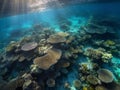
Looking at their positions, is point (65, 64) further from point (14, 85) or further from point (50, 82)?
point (14, 85)

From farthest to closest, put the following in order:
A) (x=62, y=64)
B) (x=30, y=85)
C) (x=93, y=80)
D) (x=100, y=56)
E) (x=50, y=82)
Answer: (x=100, y=56) → (x=62, y=64) → (x=50, y=82) → (x=93, y=80) → (x=30, y=85)

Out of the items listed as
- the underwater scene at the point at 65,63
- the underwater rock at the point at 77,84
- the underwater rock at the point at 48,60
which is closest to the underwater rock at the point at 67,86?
the underwater scene at the point at 65,63


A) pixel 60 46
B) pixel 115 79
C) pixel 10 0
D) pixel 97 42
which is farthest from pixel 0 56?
pixel 10 0

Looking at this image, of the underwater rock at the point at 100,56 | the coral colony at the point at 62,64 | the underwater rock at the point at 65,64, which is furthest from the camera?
the underwater rock at the point at 100,56

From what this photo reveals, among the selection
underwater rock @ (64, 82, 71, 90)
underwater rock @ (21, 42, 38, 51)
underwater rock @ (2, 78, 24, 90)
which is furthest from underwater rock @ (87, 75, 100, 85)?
underwater rock @ (21, 42, 38, 51)

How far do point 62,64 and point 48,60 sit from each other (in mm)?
743

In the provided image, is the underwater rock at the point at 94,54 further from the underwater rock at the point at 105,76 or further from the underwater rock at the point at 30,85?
the underwater rock at the point at 30,85

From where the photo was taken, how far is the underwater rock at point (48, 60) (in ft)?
17.0

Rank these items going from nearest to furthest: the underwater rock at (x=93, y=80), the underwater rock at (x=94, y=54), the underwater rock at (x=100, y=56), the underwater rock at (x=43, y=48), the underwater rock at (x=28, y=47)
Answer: the underwater rock at (x=93, y=80), the underwater rock at (x=100, y=56), the underwater rock at (x=94, y=54), the underwater rock at (x=43, y=48), the underwater rock at (x=28, y=47)

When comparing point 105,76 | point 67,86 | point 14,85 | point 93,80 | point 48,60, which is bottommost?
point 67,86

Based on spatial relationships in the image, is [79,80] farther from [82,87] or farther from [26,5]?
[26,5]

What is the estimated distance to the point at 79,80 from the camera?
5367 mm

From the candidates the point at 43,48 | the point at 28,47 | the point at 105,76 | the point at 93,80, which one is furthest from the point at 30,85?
the point at 105,76

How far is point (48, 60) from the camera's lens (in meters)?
5.36
